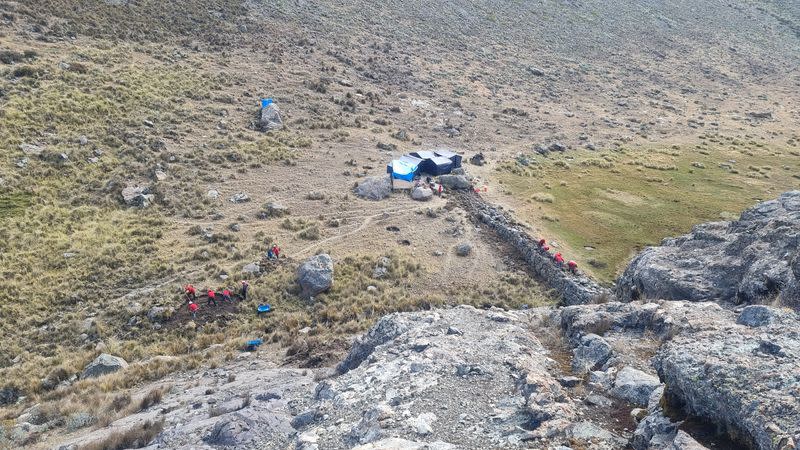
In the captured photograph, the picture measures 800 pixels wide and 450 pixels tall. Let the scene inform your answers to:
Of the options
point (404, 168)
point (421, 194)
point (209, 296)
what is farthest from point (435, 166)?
point (209, 296)

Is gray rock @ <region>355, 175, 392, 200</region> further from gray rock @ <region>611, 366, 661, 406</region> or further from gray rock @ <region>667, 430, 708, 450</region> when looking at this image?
gray rock @ <region>667, 430, 708, 450</region>

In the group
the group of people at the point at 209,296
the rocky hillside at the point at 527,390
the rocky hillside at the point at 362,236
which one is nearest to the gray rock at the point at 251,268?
the rocky hillside at the point at 362,236

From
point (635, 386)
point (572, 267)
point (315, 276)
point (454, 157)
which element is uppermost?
point (635, 386)

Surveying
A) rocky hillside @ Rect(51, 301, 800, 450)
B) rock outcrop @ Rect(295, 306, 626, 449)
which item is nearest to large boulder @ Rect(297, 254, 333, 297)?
rocky hillside @ Rect(51, 301, 800, 450)

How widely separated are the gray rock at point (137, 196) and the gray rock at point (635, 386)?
1232 inches

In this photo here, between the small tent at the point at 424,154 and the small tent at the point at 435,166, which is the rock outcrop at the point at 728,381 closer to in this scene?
the small tent at the point at 435,166

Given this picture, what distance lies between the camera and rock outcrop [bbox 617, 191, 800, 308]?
18.5 m

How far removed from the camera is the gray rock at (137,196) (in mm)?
36625

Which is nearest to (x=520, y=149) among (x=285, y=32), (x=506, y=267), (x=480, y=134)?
(x=480, y=134)

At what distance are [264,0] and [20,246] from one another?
5135cm

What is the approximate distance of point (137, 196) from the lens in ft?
121

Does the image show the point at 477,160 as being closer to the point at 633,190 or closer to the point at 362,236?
the point at 633,190

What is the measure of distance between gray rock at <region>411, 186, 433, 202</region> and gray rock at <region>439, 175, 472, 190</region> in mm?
2250

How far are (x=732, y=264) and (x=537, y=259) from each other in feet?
41.4
